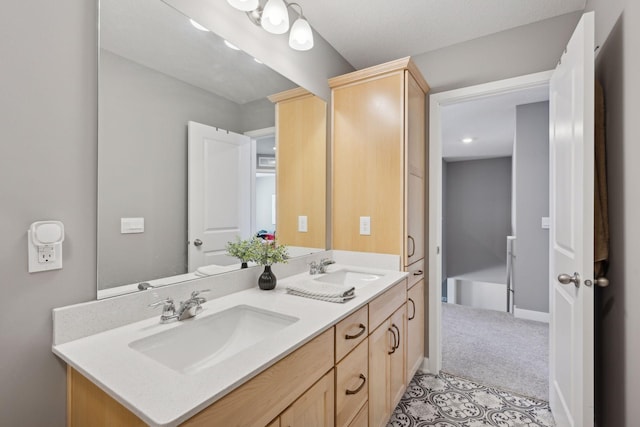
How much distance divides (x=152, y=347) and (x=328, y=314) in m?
0.61

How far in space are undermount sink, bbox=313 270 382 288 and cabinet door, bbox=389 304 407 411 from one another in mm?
268

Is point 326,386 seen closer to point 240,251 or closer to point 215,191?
point 240,251

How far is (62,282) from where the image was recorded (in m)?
0.92

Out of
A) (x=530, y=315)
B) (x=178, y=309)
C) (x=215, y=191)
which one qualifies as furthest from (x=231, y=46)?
(x=530, y=315)

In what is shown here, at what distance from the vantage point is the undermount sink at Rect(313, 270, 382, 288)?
6.27 feet

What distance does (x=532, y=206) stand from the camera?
344cm

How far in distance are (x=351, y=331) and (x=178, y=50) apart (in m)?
1.41

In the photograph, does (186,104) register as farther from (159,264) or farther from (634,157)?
(634,157)

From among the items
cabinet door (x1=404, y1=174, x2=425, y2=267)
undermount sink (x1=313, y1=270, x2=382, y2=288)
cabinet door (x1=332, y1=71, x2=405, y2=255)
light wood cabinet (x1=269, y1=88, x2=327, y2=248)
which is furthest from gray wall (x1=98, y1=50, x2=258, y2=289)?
cabinet door (x1=404, y1=174, x2=425, y2=267)

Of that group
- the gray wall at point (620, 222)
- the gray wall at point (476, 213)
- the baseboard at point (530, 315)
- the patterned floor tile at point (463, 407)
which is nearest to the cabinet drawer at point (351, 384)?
the patterned floor tile at point (463, 407)

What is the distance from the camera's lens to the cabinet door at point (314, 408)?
0.91m

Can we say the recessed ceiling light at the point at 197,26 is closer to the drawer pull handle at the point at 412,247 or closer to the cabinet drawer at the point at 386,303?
the cabinet drawer at the point at 386,303

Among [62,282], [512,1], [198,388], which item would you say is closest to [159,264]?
[62,282]

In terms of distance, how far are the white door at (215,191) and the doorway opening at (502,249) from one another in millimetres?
1487
